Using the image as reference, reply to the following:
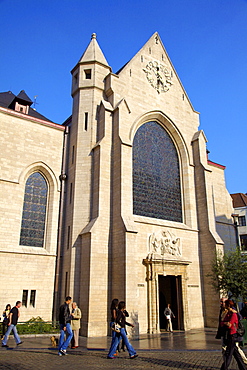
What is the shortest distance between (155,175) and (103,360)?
13.1 meters

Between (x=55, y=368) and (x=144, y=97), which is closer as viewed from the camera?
(x=55, y=368)

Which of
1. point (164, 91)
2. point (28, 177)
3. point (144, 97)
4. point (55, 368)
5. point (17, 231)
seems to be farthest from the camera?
point (164, 91)

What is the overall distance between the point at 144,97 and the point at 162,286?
12653mm

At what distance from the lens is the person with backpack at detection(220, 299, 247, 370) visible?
22.9 ft

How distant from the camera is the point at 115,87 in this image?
19.8m

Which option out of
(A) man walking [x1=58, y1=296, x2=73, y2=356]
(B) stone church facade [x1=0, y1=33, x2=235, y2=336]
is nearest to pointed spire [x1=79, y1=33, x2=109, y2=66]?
(B) stone church facade [x1=0, y1=33, x2=235, y2=336]

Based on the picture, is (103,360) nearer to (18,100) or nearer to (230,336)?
(230,336)

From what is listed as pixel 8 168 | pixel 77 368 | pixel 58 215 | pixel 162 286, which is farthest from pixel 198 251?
pixel 77 368

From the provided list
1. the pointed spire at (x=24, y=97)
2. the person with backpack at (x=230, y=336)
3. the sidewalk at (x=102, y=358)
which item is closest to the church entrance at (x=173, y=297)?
the sidewalk at (x=102, y=358)

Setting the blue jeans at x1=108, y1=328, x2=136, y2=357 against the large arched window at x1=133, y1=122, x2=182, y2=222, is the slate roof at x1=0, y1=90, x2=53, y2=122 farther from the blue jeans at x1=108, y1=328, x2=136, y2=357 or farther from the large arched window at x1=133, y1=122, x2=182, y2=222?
the blue jeans at x1=108, y1=328, x2=136, y2=357

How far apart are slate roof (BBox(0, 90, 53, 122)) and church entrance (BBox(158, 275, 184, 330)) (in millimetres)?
13335

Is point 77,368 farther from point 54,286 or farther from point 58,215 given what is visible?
point 58,215

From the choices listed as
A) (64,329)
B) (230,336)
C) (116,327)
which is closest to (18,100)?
(64,329)

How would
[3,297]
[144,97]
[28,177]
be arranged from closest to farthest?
[3,297] → [28,177] → [144,97]
